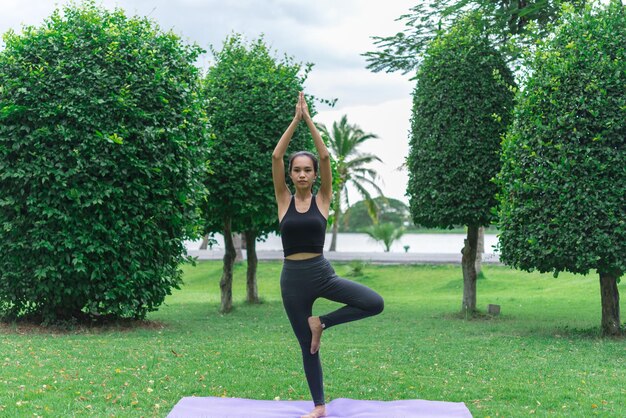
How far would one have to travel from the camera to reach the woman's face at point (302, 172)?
22.5ft

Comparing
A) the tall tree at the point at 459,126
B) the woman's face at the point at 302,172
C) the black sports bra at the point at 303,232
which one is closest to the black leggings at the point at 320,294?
the black sports bra at the point at 303,232

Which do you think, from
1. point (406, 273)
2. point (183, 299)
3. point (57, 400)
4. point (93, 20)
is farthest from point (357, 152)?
point (57, 400)

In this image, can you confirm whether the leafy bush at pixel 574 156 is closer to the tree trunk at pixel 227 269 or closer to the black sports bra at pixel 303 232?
the black sports bra at pixel 303 232

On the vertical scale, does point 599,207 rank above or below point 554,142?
below

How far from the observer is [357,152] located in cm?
4331

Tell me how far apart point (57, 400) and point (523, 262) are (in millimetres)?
8479

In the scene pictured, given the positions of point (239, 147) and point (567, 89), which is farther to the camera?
point (239, 147)

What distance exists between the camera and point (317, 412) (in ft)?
23.1

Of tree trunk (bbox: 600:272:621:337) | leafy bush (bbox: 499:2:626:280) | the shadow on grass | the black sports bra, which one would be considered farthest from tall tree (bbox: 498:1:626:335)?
the shadow on grass

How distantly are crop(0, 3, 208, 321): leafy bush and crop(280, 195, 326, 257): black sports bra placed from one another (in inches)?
263

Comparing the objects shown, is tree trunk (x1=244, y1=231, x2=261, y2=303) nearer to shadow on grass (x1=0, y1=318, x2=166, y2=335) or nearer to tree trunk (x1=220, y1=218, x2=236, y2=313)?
tree trunk (x1=220, y1=218, x2=236, y2=313)

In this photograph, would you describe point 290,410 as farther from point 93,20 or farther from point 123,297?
point 93,20

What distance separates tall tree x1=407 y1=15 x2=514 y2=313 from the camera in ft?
52.5

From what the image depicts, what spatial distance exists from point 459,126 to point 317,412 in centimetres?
1037
